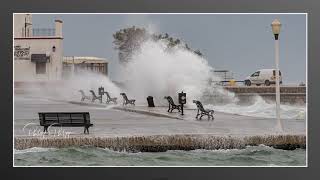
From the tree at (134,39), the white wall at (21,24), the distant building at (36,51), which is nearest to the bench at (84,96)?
the distant building at (36,51)

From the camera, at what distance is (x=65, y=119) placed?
44.9 ft

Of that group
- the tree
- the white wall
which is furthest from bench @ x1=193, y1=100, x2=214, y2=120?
the white wall

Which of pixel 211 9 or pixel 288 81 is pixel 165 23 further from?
pixel 288 81

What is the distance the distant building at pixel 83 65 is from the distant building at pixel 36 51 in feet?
0.40

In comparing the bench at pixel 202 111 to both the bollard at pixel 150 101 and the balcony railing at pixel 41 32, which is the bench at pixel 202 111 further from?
the balcony railing at pixel 41 32

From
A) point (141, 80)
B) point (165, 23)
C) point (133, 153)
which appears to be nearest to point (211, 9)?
point (165, 23)

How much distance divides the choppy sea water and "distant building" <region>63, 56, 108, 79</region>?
134 cm

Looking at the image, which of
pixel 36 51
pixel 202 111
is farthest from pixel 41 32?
pixel 202 111

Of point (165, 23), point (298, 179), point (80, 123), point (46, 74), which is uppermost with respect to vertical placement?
point (165, 23)

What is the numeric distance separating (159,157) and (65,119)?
1.75m

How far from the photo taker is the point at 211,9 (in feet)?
44.4

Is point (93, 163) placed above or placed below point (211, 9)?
below

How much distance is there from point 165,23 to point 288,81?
2.32 metres

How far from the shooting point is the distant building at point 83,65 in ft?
45.0
